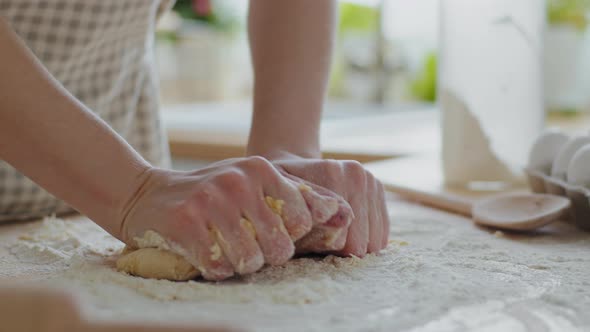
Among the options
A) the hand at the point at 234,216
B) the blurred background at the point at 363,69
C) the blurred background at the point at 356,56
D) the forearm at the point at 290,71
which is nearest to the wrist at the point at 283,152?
the forearm at the point at 290,71

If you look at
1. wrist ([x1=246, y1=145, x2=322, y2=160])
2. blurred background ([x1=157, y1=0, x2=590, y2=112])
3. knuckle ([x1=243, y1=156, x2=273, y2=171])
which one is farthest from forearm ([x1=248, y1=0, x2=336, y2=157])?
blurred background ([x1=157, y1=0, x2=590, y2=112])

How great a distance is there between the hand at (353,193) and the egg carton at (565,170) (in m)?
0.23

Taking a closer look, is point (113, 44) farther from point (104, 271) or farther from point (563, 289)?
point (563, 289)

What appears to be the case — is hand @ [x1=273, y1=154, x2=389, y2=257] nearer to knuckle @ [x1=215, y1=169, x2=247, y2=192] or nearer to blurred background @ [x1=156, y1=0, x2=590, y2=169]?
knuckle @ [x1=215, y1=169, x2=247, y2=192]

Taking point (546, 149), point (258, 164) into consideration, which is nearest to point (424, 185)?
point (546, 149)

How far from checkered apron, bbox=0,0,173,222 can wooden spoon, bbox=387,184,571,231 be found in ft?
1.59

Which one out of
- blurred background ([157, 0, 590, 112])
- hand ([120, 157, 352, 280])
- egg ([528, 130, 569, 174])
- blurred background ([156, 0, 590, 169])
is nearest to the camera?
hand ([120, 157, 352, 280])

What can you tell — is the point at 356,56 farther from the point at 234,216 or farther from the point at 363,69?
the point at 234,216

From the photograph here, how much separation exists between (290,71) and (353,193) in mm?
196

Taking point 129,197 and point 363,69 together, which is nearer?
point 129,197

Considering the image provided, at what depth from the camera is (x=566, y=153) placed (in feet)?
2.50

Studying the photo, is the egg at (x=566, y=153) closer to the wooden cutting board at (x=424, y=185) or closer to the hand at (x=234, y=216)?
the wooden cutting board at (x=424, y=185)

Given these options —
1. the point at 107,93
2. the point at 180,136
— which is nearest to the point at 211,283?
the point at 107,93

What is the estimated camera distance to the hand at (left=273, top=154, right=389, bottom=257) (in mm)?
591
